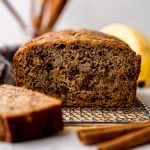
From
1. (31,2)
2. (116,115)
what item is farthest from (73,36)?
(31,2)

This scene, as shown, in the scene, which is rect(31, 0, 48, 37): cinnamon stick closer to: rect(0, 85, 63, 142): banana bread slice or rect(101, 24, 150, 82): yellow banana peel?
rect(101, 24, 150, 82): yellow banana peel

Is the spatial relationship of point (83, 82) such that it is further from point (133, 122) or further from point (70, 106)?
point (133, 122)

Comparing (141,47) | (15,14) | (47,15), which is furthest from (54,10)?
(141,47)

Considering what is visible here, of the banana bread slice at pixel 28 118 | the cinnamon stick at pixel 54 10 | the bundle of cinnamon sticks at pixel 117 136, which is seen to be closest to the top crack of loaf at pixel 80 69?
the banana bread slice at pixel 28 118

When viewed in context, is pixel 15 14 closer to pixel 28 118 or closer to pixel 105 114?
pixel 105 114

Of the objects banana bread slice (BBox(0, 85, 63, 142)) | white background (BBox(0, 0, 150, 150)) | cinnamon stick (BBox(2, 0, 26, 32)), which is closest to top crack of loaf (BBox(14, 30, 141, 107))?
banana bread slice (BBox(0, 85, 63, 142))

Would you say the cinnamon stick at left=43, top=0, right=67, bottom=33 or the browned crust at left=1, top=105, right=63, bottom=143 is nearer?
the browned crust at left=1, top=105, right=63, bottom=143

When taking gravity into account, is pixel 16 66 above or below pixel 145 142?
above
